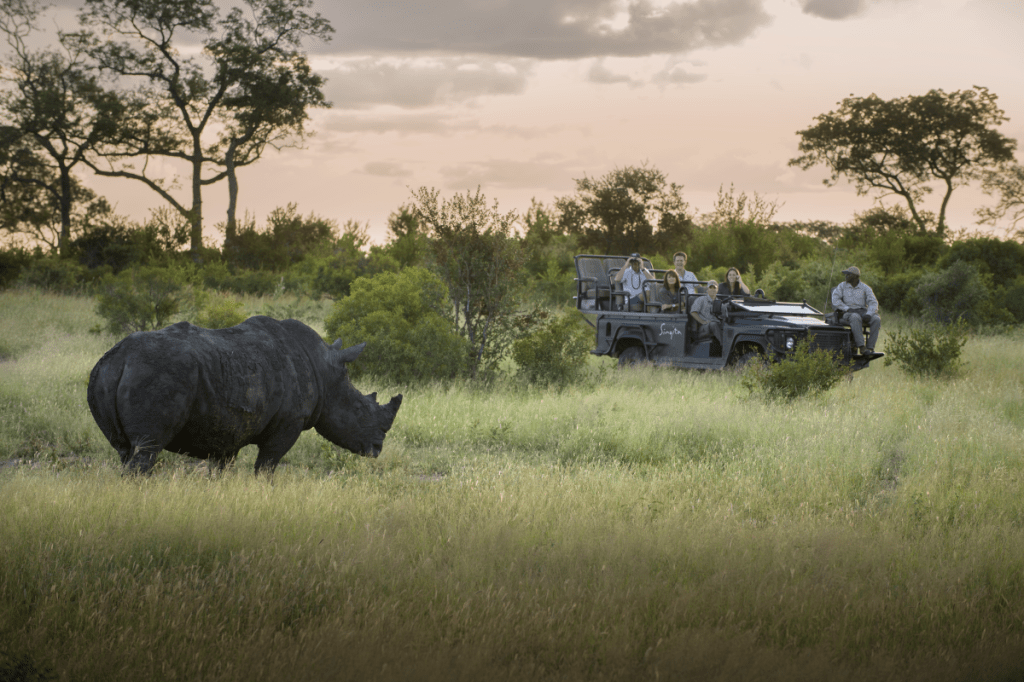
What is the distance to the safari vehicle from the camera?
1267 centimetres

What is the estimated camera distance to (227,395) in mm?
6129

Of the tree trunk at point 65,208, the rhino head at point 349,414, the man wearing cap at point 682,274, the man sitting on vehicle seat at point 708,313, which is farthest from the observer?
the tree trunk at point 65,208

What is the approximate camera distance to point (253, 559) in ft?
15.2

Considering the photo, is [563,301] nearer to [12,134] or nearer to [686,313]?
[686,313]

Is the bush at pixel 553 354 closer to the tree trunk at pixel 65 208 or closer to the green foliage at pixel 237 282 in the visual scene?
the green foliage at pixel 237 282

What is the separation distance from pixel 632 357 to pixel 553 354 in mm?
1843

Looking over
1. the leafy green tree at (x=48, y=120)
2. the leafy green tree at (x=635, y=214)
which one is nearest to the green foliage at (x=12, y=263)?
the leafy green tree at (x=48, y=120)

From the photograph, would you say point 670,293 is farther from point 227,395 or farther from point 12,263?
point 12,263

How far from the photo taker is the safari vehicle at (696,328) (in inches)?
499

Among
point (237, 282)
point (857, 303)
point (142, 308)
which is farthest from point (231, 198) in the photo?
point (857, 303)

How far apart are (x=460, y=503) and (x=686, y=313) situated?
8546 millimetres

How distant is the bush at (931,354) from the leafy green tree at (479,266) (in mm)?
6643

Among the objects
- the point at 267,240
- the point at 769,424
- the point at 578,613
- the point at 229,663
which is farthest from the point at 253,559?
the point at 267,240

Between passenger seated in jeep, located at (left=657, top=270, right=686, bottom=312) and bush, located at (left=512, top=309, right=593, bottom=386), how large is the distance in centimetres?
195
